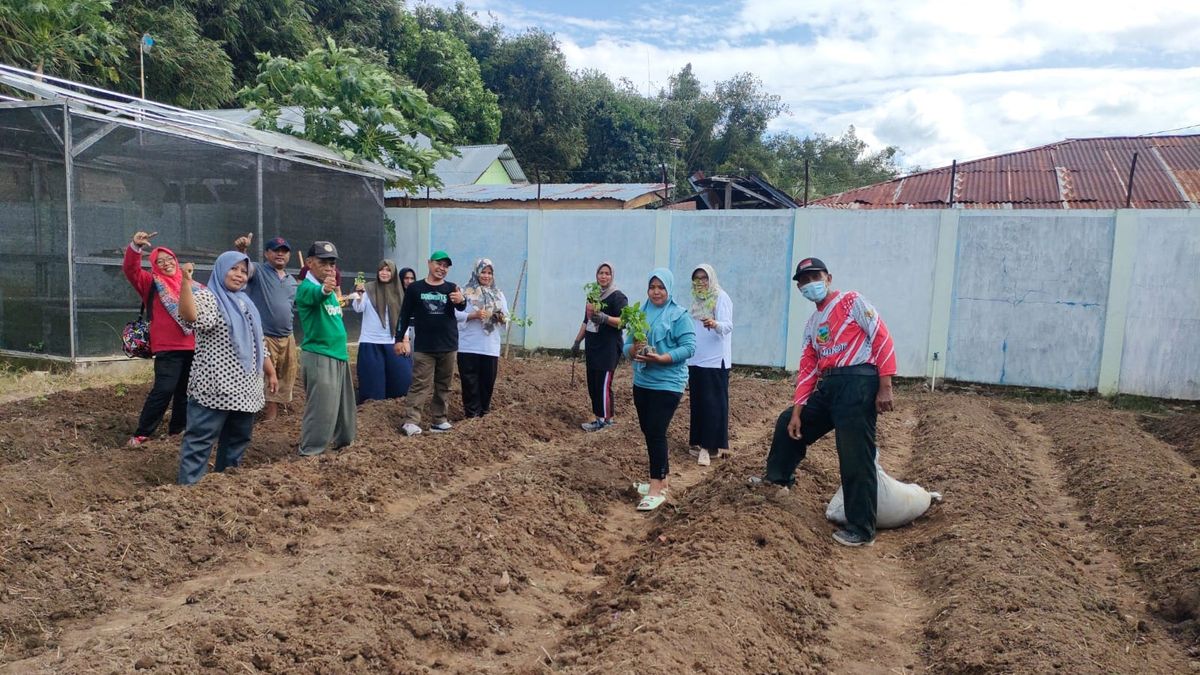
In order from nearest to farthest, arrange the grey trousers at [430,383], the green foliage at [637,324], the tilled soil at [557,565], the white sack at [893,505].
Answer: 1. the tilled soil at [557,565]
2. the white sack at [893,505]
3. the green foliage at [637,324]
4. the grey trousers at [430,383]

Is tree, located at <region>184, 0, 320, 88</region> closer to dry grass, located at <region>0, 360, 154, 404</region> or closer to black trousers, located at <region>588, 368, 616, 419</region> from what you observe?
dry grass, located at <region>0, 360, 154, 404</region>

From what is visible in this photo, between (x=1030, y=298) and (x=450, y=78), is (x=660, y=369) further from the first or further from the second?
(x=450, y=78)

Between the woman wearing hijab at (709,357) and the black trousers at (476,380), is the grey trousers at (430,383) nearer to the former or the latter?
the black trousers at (476,380)

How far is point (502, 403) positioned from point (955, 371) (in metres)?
5.74

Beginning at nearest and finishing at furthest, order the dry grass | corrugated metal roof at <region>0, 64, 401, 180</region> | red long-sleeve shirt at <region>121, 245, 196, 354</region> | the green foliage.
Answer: the green foliage → red long-sleeve shirt at <region>121, 245, 196, 354</region> → the dry grass → corrugated metal roof at <region>0, 64, 401, 180</region>

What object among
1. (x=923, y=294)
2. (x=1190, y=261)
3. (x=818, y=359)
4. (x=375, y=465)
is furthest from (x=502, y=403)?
(x=1190, y=261)

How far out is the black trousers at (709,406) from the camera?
22.0 ft

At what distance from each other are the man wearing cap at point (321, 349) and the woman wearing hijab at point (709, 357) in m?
2.55

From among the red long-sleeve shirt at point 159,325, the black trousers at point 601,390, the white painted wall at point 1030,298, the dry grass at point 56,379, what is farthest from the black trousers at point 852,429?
the dry grass at point 56,379

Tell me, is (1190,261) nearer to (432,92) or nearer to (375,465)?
(375,465)

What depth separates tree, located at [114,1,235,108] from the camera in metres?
17.2

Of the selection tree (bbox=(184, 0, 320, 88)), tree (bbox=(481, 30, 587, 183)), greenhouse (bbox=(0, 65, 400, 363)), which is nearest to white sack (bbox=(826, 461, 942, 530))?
greenhouse (bbox=(0, 65, 400, 363))

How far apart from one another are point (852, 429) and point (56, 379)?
7.51m

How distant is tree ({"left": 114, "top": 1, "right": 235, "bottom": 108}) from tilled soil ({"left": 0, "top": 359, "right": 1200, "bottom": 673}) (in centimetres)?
1272
